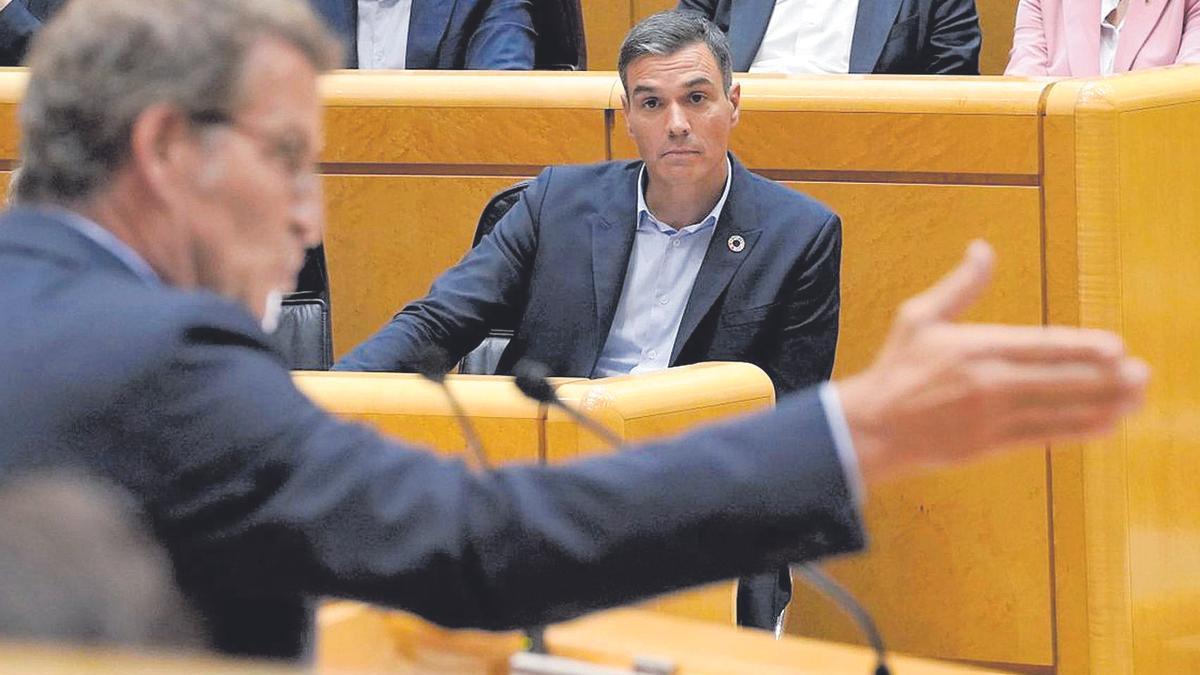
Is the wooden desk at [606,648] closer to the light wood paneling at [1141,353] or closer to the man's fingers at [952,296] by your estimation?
the man's fingers at [952,296]

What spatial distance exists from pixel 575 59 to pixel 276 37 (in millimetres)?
2917

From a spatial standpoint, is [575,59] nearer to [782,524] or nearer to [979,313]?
[979,313]

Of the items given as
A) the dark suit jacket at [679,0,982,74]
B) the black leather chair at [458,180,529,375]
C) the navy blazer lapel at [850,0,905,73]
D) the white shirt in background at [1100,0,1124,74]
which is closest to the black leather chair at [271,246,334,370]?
the black leather chair at [458,180,529,375]

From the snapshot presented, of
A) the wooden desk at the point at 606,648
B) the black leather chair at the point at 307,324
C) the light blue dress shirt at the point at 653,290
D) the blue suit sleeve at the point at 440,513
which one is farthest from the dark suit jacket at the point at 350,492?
the black leather chair at the point at 307,324

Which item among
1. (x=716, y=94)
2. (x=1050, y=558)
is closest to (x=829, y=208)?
(x=716, y=94)

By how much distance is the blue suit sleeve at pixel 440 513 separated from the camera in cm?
92

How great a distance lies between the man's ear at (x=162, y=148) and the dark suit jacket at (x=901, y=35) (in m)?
2.80

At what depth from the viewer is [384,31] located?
12.2 feet

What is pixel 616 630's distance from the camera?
4.20ft

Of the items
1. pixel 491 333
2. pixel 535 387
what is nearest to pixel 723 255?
pixel 491 333

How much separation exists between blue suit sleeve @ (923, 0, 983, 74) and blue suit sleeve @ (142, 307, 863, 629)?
9.58ft

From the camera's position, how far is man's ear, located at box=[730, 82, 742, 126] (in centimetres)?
294

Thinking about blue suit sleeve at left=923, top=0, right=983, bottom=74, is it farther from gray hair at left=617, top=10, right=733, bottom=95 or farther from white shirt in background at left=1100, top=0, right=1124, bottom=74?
gray hair at left=617, top=10, right=733, bottom=95

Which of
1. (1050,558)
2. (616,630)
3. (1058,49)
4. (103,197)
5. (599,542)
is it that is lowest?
A: (1050,558)
